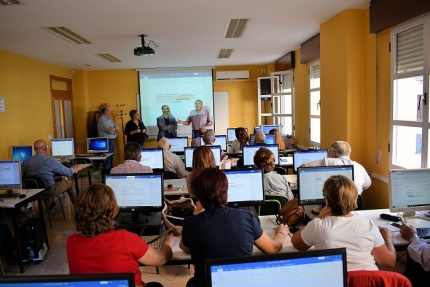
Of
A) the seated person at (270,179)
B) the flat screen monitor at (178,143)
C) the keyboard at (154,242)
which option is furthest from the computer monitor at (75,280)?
the flat screen monitor at (178,143)

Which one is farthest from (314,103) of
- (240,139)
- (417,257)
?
(417,257)

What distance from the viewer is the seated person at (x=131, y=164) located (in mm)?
3842

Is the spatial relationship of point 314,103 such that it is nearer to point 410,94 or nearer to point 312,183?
point 410,94

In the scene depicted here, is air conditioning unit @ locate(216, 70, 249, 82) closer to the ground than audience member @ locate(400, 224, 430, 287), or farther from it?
farther from it

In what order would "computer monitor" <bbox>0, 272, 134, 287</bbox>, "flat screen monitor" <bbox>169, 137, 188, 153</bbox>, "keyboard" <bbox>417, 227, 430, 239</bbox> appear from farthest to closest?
"flat screen monitor" <bbox>169, 137, 188, 153</bbox> → "keyboard" <bbox>417, 227, 430, 239</bbox> → "computer monitor" <bbox>0, 272, 134, 287</bbox>

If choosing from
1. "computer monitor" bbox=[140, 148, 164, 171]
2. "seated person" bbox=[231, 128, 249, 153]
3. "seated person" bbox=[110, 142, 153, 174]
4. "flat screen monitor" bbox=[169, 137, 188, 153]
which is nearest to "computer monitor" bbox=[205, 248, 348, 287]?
"seated person" bbox=[110, 142, 153, 174]

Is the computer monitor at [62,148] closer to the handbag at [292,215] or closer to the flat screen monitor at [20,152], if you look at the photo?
the flat screen monitor at [20,152]

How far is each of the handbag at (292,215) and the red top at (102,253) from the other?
1502 mm

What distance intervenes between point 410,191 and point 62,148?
6.78 meters

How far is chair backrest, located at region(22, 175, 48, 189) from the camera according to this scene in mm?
4895

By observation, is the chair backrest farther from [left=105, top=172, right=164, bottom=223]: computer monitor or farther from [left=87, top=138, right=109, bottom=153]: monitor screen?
[left=87, top=138, right=109, bottom=153]: monitor screen

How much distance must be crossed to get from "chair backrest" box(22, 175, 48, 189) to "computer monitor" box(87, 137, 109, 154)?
3395mm

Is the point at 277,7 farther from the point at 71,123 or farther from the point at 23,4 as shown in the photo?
the point at 71,123

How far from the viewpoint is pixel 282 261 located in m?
1.17
